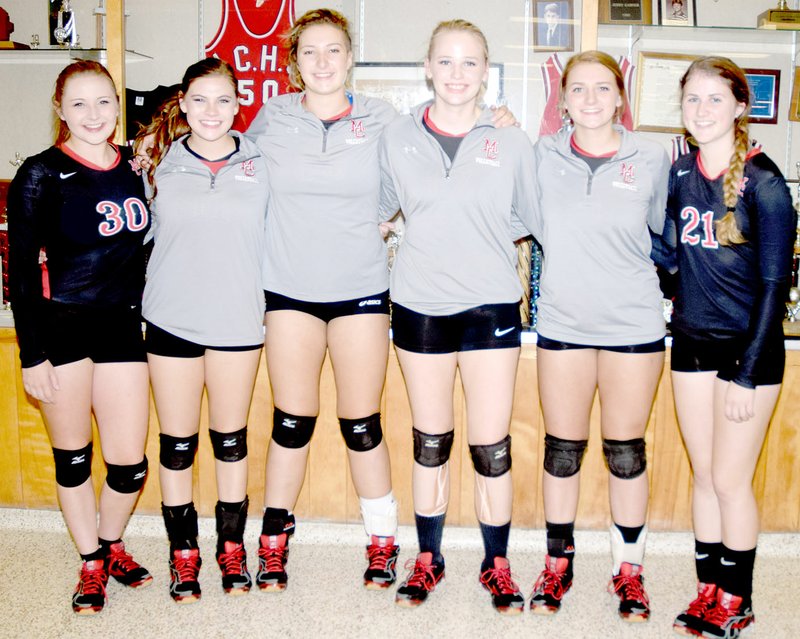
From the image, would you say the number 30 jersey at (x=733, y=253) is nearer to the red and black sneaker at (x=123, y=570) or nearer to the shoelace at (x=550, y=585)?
the shoelace at (x=550, y=585)

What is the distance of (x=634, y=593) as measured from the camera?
2.19 m

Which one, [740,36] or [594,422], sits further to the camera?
[740,36]

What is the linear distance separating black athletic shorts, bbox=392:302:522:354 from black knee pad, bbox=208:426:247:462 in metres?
0.61

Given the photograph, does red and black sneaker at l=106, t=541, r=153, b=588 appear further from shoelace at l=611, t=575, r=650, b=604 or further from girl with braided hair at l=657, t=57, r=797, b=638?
girl with braided hair at l=657, t=57, r=797, b=638

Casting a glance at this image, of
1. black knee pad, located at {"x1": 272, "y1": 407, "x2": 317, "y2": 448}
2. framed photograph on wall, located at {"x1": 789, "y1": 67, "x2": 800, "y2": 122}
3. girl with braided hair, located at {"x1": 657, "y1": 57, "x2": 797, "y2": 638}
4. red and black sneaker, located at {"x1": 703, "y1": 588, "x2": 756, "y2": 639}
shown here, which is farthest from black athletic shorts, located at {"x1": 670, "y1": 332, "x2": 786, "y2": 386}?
framed photograph on wall, located at {"x1": 789, "y1": 67, "x2": 800, "y2": 122}

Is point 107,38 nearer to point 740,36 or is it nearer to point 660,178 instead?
point 660,178

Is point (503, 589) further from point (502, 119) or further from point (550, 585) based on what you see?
point (502, 119)

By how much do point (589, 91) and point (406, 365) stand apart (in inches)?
36.4

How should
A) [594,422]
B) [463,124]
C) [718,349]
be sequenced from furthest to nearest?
[594,422] → [463,124] → [718,349]

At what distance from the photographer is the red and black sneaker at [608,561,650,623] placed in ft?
7.10

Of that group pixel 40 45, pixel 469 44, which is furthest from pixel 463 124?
pixel 40 45

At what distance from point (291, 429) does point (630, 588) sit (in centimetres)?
113

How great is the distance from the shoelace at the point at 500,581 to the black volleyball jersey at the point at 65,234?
1382mm

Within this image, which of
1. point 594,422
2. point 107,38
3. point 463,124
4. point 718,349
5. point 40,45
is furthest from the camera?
point 40,45
